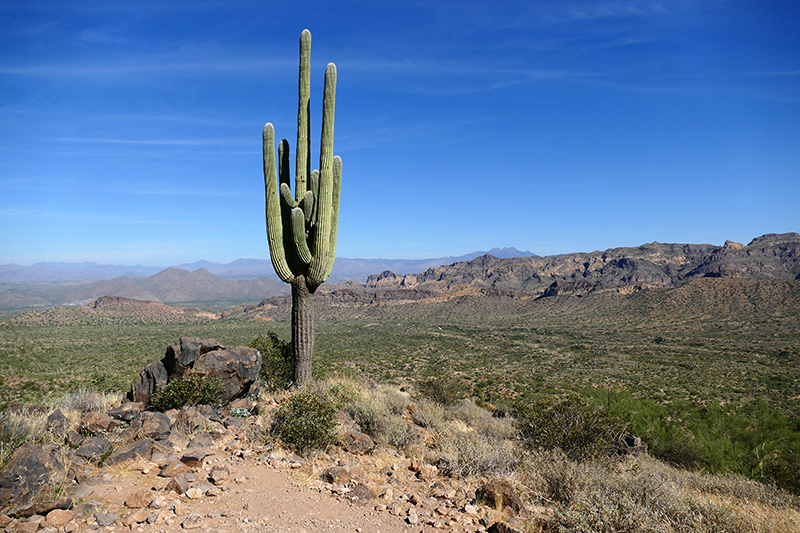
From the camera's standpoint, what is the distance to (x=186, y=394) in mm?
7426

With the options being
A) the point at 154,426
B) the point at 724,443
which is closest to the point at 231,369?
the point at 154,426

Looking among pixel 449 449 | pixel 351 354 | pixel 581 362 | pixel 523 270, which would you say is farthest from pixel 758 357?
pixel 523 270

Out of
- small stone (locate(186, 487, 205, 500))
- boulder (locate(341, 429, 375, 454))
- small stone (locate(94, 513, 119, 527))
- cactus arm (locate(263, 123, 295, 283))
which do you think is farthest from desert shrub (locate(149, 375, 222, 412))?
small stone (locate(94, 513, 119, 527))

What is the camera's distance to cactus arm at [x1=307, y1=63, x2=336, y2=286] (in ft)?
32.4

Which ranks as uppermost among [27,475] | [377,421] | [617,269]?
[617,269]

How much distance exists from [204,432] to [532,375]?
2534 centimetres

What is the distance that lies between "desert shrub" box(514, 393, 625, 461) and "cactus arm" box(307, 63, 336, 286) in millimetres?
Result: 5889

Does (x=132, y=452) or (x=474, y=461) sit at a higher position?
(x=132, y=452)

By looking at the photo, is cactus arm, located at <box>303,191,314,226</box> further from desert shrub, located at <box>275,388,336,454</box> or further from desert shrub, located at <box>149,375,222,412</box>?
desert shrub, located at <box>275,388,336,454</box>

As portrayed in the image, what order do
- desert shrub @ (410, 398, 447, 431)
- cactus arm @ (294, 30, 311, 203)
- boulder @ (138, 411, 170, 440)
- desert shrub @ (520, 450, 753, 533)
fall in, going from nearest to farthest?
desert shrub @ (520, 450, 753, 533), boulder @ (138, 411, 170, 440), desert shrub @ (410, 398, 447, 431), cactus arm @ (294, 30, 311, 203)

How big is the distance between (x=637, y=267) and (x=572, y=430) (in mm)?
110283

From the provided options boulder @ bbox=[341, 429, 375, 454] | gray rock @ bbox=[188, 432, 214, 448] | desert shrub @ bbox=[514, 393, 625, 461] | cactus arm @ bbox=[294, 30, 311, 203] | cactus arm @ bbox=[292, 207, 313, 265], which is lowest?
desert shrub @ bbox=[514, 393, 625, 461]

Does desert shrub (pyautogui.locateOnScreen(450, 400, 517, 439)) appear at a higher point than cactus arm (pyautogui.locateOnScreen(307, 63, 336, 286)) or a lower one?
lower

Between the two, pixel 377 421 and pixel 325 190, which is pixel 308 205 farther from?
pixel 377 421
